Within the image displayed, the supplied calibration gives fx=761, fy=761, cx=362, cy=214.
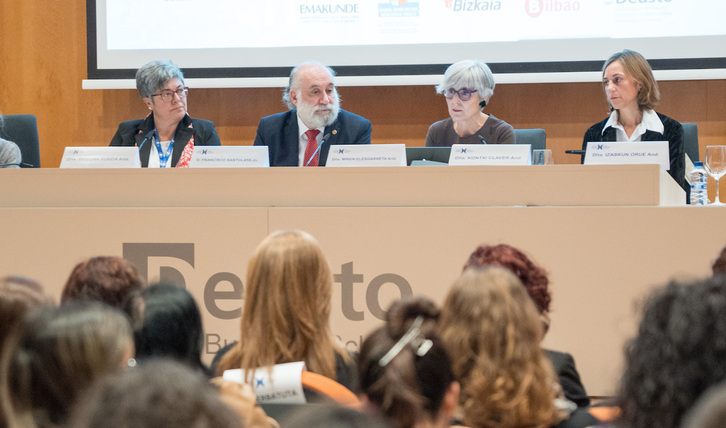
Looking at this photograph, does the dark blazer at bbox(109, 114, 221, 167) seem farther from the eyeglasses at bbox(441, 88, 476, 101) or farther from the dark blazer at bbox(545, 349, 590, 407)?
the dark blazer at bbox(545, 349, 590, 407)

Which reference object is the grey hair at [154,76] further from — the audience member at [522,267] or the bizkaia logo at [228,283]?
the audience member at [522,267]

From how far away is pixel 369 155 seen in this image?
8.81 ft

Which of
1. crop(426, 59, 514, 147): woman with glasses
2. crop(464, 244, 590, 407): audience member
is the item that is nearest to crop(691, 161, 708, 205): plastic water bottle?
crop(426, 59, 514, 147): woman with glasses

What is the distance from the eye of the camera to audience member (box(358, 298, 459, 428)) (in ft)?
3.22

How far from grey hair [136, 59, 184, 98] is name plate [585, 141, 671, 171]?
209 cm

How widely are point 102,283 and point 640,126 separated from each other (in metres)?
2.70

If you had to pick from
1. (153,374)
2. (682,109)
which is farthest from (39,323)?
(682,109)

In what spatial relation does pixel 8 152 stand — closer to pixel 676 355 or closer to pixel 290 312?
pixel 290 312

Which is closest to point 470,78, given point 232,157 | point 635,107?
point 635,107

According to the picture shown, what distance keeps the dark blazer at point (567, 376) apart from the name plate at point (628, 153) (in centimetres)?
118

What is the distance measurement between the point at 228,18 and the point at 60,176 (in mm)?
2370

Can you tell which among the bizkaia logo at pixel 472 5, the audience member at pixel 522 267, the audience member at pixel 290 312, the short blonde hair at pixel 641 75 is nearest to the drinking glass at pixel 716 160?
the short blonde hair at pixel 641 75

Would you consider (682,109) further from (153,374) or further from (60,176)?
(153,374)

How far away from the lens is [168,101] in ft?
12.1
